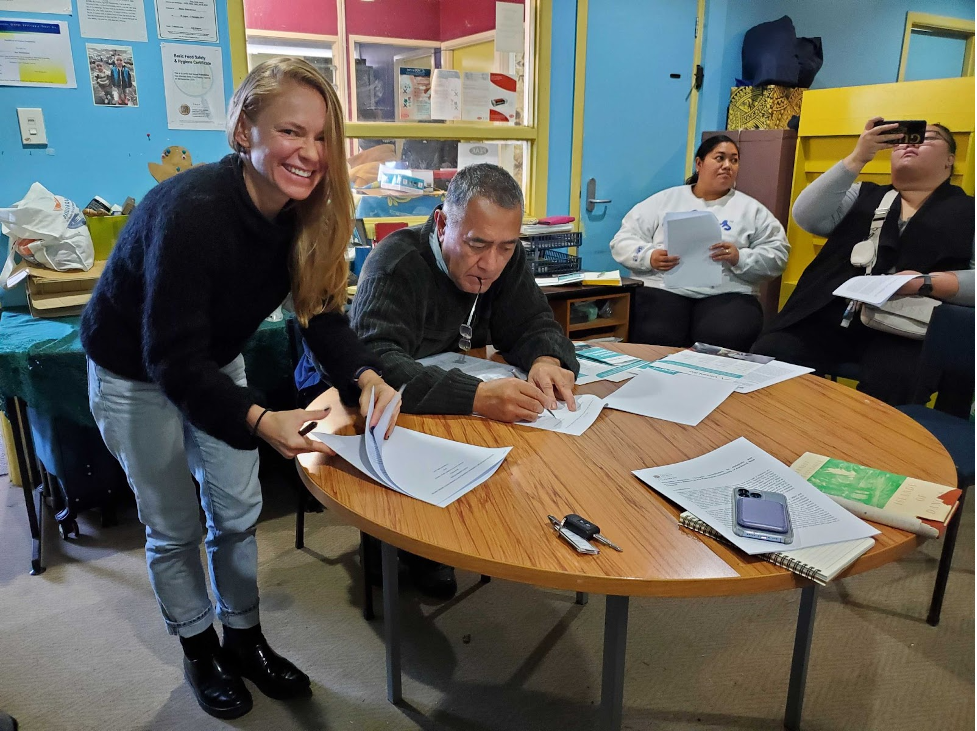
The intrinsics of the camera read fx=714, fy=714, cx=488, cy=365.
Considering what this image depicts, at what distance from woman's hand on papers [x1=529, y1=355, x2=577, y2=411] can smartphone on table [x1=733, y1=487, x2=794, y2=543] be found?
0.49 meters

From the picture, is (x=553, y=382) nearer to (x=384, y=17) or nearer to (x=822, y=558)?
(x=822, y=558)

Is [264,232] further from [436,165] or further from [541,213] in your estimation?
[541,213]

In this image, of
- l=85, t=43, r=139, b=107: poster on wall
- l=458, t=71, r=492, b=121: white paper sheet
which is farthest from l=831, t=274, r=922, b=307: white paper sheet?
l=85, t=43, r=139, b=107: poster on wall

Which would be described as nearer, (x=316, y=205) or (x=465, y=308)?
(x=316, y=205)

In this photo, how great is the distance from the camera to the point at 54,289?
7.34ft

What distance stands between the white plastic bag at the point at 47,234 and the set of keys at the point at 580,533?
1968 millimetres

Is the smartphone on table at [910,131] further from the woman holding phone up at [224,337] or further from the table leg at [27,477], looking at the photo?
the table leg at [27,477]

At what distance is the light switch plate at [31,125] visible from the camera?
7.75ft

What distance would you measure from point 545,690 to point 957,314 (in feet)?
4.60

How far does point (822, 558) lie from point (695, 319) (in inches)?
88.4

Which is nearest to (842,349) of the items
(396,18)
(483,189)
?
(483,189)

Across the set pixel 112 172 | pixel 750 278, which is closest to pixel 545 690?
pixel 750 278

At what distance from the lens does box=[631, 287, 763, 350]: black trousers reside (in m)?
2.93

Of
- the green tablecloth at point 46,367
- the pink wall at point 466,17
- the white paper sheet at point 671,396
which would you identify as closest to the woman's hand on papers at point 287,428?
the white paper sheet at point 671,396
